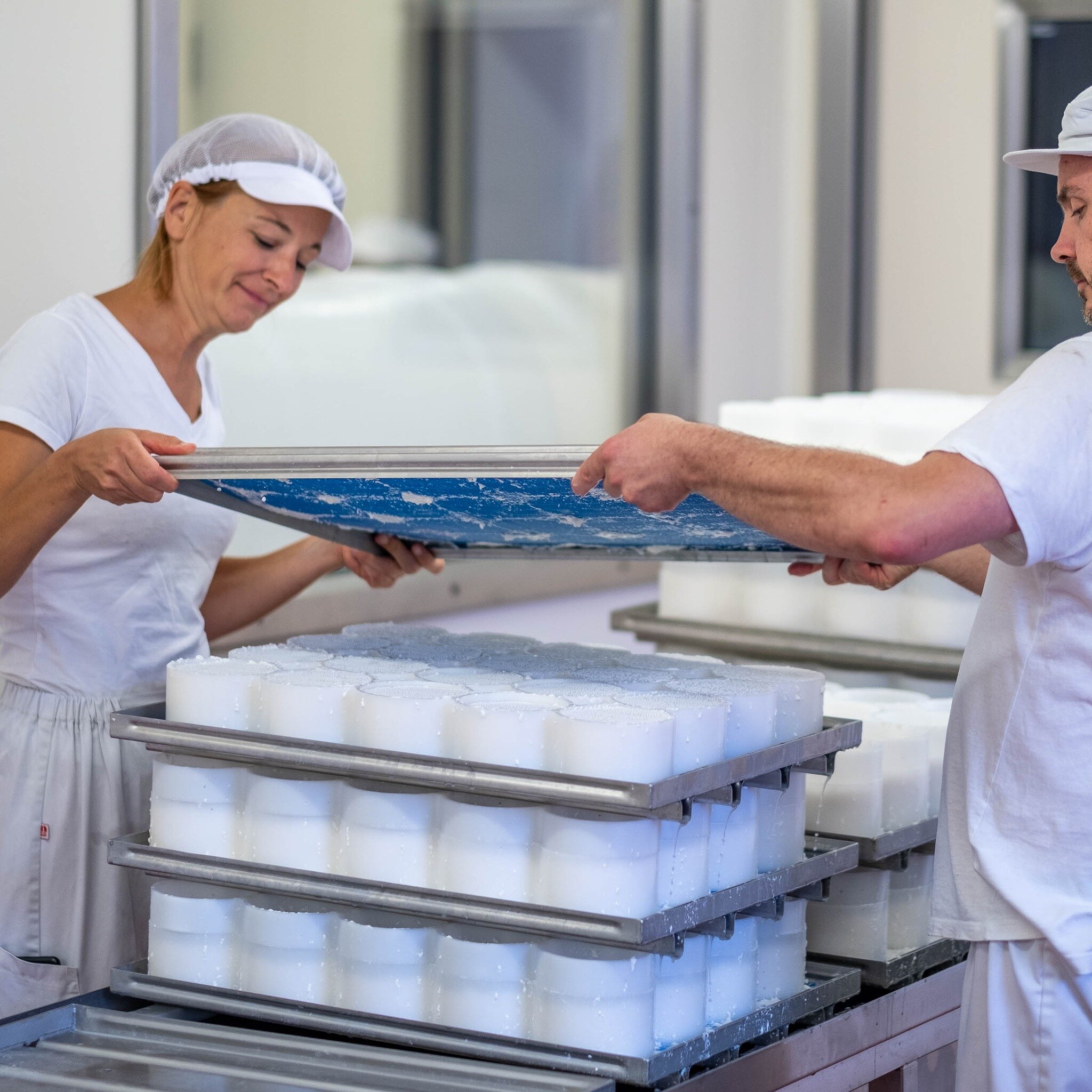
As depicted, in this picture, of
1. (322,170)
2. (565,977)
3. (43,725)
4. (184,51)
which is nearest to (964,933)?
(565,977)

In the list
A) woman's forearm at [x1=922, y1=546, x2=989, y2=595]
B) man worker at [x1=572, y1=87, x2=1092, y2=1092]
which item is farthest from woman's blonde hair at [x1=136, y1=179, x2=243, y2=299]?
woman's forearm at [x1=922, y1=546, x2=989, y2=595]

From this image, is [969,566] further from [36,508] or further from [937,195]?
[937,195]

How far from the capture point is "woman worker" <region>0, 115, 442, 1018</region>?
6.18ft

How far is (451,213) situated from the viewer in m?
3.52

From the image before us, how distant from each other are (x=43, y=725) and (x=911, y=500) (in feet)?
3.93

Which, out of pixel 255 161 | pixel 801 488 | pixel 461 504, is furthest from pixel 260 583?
pixel 801 488

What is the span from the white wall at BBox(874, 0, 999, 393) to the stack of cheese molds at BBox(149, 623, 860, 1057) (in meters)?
3.42

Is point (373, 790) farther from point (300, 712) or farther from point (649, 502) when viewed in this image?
point (649, 502)

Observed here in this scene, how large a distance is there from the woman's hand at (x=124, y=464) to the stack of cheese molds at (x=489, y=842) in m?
0.20

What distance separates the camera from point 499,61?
3.67 m

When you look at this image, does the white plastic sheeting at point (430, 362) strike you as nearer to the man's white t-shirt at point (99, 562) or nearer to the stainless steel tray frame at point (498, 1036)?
the man's white t-shirt at point (99, 562)

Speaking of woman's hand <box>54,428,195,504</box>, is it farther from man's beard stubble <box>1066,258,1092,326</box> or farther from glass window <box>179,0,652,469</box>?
glass window <box>179,0,652,469</box>

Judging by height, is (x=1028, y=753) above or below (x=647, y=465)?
below

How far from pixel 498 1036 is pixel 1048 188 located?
3937mm
